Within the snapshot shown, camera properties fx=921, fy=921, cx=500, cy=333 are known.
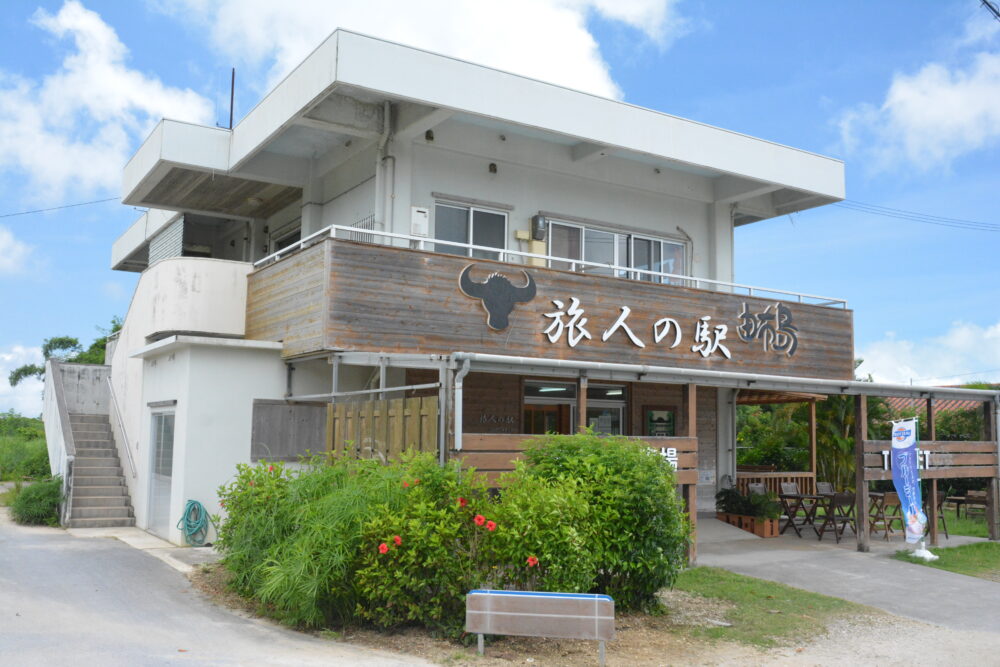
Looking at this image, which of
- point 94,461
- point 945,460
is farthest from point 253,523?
point 945,460

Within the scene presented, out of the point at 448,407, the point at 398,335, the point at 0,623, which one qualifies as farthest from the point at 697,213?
the point at 0,623

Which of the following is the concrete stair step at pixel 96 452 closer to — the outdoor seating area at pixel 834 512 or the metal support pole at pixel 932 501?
the outdoor seating area at pixel 834 512

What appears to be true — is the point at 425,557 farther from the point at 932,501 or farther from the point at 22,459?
the point at 22,459

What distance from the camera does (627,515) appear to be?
8914 mm

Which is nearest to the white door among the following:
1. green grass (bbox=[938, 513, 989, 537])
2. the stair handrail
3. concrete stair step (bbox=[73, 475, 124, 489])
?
the stair handrail

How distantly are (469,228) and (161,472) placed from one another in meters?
6.44

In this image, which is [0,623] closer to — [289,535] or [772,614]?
[289,535]

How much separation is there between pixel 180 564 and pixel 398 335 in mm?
4150

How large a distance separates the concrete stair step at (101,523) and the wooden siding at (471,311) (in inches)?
159

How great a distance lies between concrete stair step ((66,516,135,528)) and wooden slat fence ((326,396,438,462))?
565 centimetres

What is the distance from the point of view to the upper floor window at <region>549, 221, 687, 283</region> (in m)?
17.0

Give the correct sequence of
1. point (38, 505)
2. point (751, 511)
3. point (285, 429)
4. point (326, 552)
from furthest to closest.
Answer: point (751, 511) < point (38, 505) < point (285, 429) < point (326, 552)

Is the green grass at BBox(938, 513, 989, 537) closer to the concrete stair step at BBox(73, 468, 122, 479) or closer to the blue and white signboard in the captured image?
the blue and white signboard

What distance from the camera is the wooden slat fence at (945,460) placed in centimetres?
1457
